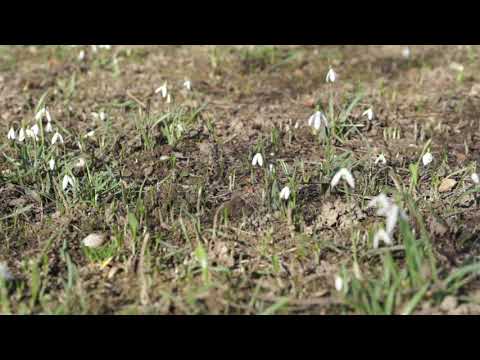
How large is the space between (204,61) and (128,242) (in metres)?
2.46

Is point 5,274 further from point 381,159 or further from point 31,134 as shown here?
point 381,159

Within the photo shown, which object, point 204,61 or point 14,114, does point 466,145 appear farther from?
point 14,114

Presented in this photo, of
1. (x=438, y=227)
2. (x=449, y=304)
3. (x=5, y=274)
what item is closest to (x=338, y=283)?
(x=449, y=304)

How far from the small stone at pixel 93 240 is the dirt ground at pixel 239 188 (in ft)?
0.11

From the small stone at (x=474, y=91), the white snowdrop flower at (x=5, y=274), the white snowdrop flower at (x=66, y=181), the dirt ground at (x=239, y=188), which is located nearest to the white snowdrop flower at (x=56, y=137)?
the dirt ground at (x=239, y=188)

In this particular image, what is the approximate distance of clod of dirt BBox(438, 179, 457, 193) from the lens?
→ 10.2 ft

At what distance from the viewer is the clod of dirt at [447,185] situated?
10.2 ft

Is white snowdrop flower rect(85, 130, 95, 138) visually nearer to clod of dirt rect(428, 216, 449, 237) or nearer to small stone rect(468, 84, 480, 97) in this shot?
clod of dirt rect(428, 216, 449, 237)

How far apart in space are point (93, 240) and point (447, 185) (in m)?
1.70

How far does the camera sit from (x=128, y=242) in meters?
2.78

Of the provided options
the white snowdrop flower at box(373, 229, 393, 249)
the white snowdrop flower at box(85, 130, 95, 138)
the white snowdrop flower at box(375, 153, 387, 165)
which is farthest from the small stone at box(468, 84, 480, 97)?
the white snowdrop flower at box(85, 130, 95, 138)

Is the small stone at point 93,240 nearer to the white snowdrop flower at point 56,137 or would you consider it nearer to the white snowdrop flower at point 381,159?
the white snowdrop flower at point 56,137

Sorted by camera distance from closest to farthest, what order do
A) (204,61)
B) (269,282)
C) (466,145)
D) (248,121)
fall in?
(269,282), (466,145), (248,121), (204,61)
